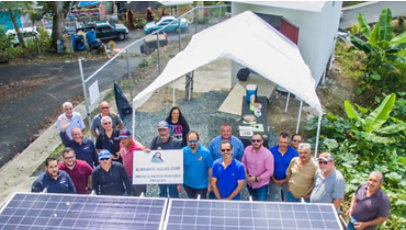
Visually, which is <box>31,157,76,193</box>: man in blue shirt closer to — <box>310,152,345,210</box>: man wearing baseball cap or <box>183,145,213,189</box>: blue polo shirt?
<box>183,145,213,189</box>: blue polo shirt

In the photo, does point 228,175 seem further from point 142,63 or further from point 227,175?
point 142,63

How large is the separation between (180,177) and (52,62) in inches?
572

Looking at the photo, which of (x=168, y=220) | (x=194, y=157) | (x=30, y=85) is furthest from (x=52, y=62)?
(x=168, y=220)

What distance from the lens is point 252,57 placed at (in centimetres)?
741

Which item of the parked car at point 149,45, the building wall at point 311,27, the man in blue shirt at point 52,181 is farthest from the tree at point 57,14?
the man in blue shirt at point 52,181

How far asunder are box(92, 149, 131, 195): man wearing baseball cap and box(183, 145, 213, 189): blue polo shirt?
3.14 feet

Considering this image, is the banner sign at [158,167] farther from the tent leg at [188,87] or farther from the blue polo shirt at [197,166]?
the tent leg at [188,87]

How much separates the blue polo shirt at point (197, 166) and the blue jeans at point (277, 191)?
1.23 metres

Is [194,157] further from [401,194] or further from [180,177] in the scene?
[401,194]

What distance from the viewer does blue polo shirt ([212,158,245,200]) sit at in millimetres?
5184

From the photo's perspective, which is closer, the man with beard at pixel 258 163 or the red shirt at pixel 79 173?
the red shirt at pixel 79 173

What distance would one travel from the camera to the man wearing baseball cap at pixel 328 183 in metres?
4.86

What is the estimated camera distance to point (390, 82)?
13.2 m

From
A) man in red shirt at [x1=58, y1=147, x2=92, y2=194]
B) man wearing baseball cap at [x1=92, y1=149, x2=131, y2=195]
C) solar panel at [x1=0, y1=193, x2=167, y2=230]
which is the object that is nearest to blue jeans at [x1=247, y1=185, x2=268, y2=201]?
man wearing baseball cap at [x1=92, y1=149, x2=131, y2=195]
